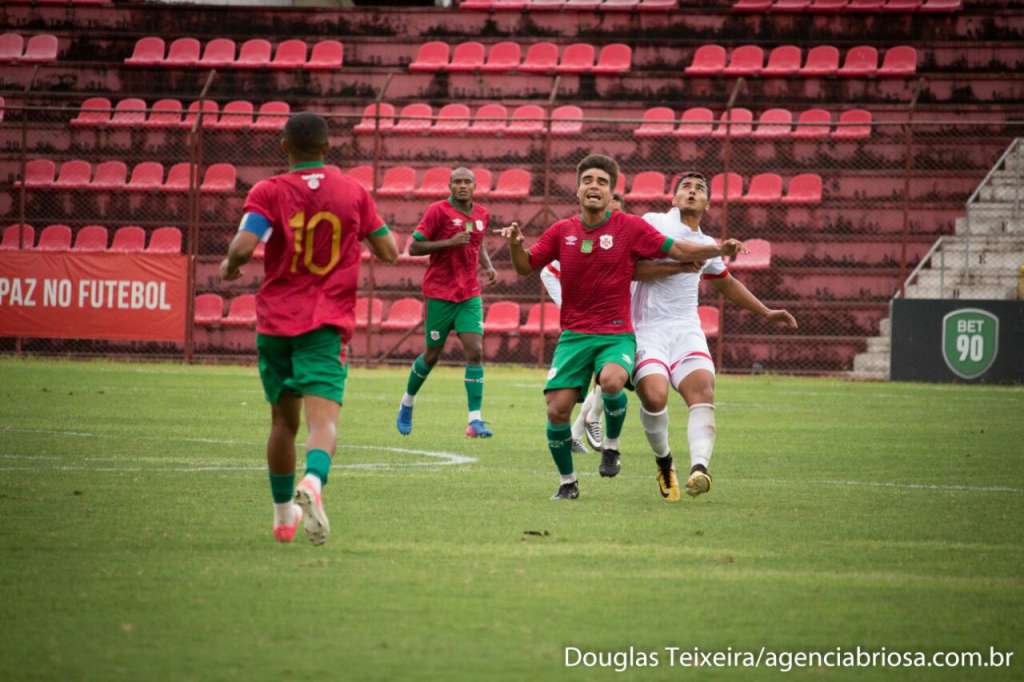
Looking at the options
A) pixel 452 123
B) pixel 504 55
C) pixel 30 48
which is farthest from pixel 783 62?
pixel 30 48

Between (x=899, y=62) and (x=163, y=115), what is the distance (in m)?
13.5

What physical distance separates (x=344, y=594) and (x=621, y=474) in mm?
5344

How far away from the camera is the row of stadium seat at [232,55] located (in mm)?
30531

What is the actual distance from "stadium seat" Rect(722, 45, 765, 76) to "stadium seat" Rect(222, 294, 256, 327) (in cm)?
954

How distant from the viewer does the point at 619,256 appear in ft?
31.2

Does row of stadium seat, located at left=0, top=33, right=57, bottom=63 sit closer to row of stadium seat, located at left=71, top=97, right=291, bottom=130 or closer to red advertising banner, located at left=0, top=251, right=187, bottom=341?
row of stadium seat, located at left=71, top=97, right=291, bottom=130

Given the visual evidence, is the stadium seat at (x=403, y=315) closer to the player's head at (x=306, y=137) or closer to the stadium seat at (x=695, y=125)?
the stadium seat at (x=695, y=125)

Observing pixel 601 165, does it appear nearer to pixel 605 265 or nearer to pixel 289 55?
pixel 605 265

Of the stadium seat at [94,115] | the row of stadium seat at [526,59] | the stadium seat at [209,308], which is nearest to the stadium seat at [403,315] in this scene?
the stadium seat at [209,308]

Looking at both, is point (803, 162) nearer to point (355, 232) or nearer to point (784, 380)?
point (784, 380)

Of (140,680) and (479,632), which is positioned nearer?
(140,680)

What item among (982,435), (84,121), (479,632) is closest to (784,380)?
(982,435)

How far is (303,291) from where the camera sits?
293 inches

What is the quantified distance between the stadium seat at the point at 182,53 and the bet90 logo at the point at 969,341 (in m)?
15.7
